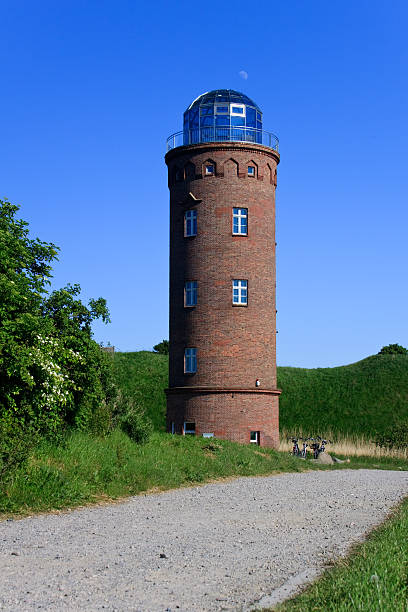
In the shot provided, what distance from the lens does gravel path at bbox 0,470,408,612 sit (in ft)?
21.2

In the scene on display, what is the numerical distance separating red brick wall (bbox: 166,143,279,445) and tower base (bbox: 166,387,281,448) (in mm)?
48

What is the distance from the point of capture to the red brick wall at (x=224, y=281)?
33.0 meters

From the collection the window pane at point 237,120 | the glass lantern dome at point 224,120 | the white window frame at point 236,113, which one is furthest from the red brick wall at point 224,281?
the white window frame at point 236,113

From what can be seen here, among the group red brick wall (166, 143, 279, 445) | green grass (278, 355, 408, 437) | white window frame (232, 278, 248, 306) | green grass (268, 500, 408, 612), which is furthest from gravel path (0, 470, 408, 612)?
green grass (278, 355, 408, 437)

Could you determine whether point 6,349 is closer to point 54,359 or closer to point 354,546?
point 54,359

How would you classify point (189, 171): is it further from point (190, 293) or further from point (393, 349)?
point (393, 349)

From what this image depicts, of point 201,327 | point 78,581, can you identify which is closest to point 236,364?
point 201,327

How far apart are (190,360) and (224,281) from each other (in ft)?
13.7

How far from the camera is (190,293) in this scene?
34000mm

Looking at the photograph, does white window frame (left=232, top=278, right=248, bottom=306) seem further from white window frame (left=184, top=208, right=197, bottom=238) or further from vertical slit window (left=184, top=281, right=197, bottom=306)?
white window frame (left=184, top=208, right=197, bottom=238)

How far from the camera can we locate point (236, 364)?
108 feet

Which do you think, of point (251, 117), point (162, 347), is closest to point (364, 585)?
point (251, 117)

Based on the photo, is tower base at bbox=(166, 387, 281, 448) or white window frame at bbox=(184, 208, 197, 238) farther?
white window frame at bbox=(184, 208, 197, 238)

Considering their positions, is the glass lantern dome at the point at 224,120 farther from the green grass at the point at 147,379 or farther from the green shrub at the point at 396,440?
the green grass at the point at 147,379
